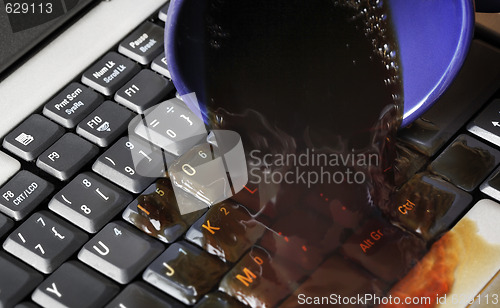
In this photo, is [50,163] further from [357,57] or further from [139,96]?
[357,57]

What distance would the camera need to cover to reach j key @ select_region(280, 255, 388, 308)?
450 mm

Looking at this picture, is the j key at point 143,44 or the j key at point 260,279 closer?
the j key at point 260,279

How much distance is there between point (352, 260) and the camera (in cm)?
47

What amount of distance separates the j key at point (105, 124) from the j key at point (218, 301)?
5.4 inches

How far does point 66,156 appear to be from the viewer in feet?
1.64

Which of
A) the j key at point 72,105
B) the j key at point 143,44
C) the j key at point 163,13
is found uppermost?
the j key at point 163,13

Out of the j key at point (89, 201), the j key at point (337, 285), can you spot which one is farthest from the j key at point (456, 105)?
the j key at point (89, 201)

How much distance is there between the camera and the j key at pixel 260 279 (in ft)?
1.48

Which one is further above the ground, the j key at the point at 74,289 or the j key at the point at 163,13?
the j key at the point at 163,13

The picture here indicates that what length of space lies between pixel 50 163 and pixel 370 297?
0.24 meters

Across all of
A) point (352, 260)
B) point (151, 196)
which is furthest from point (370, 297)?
point (151, 196)

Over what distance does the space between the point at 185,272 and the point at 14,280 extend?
11cm

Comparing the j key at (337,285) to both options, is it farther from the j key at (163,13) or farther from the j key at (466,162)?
the j key at (163,13)

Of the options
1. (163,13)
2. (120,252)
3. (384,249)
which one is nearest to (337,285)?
(384,249)
